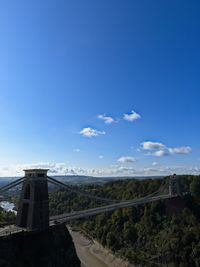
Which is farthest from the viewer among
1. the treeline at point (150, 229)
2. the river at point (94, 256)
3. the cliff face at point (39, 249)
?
the river at point (94, 256)

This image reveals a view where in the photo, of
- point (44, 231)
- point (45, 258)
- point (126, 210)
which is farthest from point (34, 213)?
point (126, 210)

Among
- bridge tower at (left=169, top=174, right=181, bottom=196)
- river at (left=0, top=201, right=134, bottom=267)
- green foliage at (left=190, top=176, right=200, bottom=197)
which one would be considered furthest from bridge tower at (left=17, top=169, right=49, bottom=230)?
green foliage at (left=190, top=176, right=200, bottom=197)

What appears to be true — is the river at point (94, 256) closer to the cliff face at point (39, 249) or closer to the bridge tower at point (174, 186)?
the cliff face at point (39, 249)

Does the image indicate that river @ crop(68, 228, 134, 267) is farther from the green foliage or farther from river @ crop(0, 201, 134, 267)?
the green foliage

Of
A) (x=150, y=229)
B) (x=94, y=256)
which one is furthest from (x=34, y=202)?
(x=150, y=229)

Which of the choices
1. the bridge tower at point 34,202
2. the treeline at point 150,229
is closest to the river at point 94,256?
the treeline at point 150,229

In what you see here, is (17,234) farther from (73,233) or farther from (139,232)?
(73,233)

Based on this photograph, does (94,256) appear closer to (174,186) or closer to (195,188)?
(174,186)
